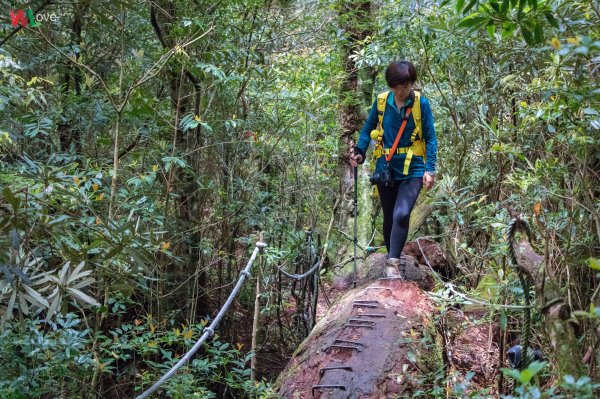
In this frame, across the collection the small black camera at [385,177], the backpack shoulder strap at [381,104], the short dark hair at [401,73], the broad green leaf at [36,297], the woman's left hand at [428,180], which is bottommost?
the broad green leaf at [36,297]

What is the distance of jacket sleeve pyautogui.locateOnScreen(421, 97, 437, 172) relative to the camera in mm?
5188

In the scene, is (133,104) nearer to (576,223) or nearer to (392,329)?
(392,329)

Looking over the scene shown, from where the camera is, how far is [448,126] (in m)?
7.68

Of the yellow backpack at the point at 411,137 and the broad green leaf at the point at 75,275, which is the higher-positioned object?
the yellow backpack at the point at 411,137

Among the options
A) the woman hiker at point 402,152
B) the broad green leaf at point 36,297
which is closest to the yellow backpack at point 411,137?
the woman hiker at point 402,152

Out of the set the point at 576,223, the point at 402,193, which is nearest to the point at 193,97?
the point at 402,193

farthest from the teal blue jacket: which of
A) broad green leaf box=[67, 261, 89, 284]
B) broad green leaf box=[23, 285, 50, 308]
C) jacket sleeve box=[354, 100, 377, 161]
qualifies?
broad green leaf box=[23, 285, 50, 308]

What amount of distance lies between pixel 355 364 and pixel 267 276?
2.82 meters

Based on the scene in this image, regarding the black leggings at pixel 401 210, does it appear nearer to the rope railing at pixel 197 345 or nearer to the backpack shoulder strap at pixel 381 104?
the backpack shoulder strap at pixel 381 104

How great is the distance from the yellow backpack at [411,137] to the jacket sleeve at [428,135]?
4 centimetres

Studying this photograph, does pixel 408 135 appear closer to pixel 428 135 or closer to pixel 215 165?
pixel 428 135

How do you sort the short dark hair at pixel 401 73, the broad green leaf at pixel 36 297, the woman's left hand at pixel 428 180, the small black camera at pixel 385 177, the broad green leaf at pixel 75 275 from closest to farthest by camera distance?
the broad green leaf at pixel 36 297, the broad green leaf at pixel 75 275, the short dark hair at pixel 401 73, the woman's left hand at pixel 428 180, the small black camera at pixel 385 177

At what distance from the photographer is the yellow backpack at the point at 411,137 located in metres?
5.18

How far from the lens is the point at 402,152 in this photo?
5270mm
